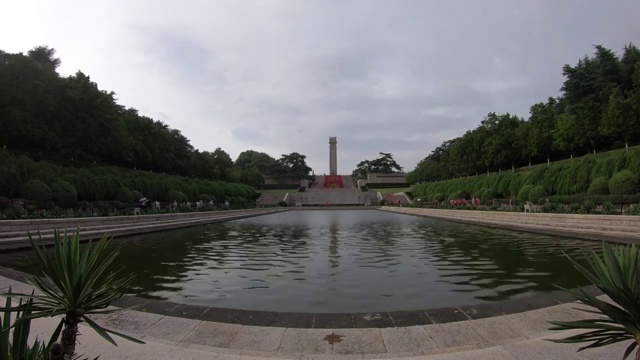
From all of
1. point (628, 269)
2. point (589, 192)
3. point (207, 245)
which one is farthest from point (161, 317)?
point (589, 192)

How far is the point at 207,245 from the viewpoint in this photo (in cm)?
1284

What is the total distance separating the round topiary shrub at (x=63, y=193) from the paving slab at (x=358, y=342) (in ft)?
65.2

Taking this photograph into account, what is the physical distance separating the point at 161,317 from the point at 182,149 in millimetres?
53682

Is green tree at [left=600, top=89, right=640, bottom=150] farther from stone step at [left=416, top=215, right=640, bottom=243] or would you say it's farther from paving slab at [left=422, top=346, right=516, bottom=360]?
paving slab at [left=422, top=346, right=516, bottom=360]

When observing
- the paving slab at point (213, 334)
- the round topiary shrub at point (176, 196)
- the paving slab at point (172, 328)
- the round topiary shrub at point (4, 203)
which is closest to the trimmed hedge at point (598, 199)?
the paving slab at point (213, 334)

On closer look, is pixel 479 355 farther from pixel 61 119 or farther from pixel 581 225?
pixel 61 119

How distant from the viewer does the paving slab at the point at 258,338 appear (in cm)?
377

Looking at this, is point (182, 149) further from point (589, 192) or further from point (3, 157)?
point (589, 192)

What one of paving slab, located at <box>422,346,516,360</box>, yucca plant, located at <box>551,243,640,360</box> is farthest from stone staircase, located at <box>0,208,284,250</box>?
yucca plant, located at <box>551,243,640,360</box>

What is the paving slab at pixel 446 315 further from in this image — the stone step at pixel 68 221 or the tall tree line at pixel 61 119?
the tall tree line at pixel 61 119

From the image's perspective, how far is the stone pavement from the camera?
11.4 ft

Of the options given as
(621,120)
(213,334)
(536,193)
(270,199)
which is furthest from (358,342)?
(270,199)

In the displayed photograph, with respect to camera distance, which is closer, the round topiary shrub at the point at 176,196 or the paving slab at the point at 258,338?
the paving slab at the point at 258,338

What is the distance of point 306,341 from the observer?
3.87 m
